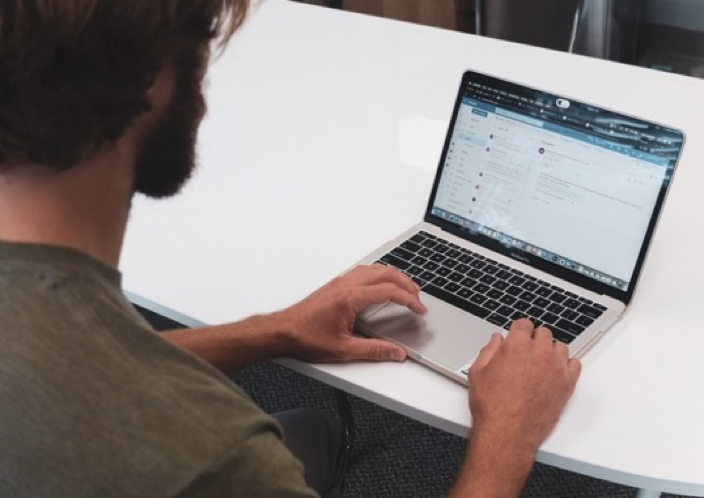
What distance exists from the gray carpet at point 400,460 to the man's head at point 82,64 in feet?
3.02

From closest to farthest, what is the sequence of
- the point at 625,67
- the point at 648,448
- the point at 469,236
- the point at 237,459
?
1. the point at 237,459
2. the point at 648,448
3. the point at 469,236
4. the point at 625,67

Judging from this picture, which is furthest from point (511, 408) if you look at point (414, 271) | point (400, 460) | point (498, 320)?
point (400, 460)

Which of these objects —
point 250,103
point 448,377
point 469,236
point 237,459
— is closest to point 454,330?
point 448,377

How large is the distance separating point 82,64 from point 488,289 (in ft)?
1.82

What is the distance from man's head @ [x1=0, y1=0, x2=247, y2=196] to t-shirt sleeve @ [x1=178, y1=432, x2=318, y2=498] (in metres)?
0.25

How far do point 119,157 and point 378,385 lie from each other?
37 cm

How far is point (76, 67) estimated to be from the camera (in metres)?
0.62


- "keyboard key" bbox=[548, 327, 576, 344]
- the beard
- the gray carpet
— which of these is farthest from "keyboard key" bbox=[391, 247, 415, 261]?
the gray carpet

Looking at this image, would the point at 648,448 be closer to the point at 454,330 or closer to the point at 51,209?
the point at 454,330

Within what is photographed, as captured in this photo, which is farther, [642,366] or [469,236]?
[469,236]

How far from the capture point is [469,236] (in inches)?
42.6

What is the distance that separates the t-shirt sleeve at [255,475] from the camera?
58cm

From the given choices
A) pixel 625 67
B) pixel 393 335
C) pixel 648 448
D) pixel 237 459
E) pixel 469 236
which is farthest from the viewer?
pixel 625 67

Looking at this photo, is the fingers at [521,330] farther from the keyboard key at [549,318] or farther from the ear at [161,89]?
the ear at [161,89]
